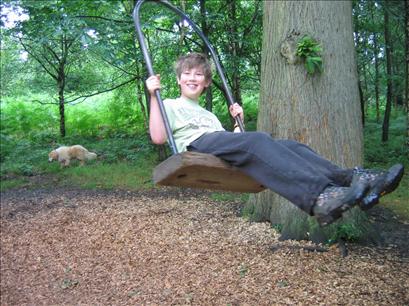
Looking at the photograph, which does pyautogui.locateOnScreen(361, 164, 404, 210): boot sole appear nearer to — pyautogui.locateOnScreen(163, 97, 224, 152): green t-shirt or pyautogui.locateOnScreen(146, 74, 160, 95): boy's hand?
pyautogui.locateOnScreen(163, 97, 224, 152): green t-shirt

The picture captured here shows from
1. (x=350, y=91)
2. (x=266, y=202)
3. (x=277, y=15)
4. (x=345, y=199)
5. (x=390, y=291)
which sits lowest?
(x=390, y=291)

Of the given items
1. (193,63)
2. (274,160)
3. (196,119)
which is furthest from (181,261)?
(274,160)

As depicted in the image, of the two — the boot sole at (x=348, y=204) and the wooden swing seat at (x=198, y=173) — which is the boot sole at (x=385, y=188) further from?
the wooden swing seat at (x=198, y=173)

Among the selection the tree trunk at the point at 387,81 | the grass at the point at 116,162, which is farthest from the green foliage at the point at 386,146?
the tree trunk at the point at 387,81

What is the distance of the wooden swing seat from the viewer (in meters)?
2.70

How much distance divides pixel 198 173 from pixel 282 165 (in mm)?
571

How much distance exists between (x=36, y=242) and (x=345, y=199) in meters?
5.28

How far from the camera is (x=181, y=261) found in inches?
209

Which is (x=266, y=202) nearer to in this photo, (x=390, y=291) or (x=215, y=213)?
(x=215, y=213)

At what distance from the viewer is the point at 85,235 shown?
6.46m

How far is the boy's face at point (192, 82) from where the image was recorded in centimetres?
349

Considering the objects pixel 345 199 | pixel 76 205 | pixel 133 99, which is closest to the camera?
pixel 345 199

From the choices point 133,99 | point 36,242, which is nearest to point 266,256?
point 36,242

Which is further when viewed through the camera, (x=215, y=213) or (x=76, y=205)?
(x=76, y=205)
